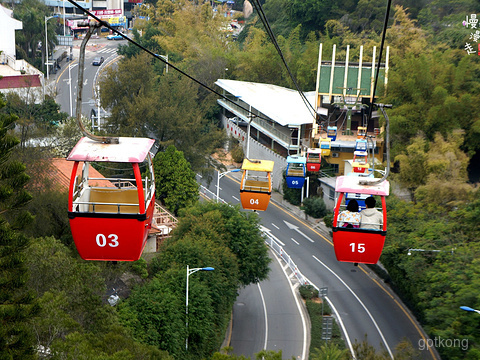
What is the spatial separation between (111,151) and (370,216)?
672 centimetres

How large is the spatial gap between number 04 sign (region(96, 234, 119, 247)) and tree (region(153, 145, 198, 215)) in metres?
32.8

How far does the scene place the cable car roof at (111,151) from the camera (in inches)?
506

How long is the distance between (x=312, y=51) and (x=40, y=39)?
32.7m

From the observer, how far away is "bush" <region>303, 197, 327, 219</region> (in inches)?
1976

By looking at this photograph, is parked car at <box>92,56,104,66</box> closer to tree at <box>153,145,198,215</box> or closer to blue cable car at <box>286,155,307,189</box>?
tree at <box>153,145,198,215</box>

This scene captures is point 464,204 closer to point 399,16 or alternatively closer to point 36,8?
point 399,16

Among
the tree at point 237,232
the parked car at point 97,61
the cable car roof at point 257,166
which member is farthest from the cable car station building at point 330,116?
the parked car at point 97,61

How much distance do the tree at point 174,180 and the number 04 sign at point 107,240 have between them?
3280 centimetres

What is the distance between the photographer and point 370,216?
1689cm

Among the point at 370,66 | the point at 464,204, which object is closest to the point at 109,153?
the point at 464,204

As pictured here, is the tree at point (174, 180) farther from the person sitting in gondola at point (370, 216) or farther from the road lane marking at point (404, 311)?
the person sitting in gondola at point (370, 216)

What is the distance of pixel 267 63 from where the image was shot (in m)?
70.8

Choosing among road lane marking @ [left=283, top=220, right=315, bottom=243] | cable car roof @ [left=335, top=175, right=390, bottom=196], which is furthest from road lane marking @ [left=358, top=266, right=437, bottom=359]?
cable car roof @ [left=335, top=175, right=390, bottom=196]

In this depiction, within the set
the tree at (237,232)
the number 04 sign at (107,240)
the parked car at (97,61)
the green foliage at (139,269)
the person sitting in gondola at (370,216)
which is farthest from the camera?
the parked car at (97,61)
